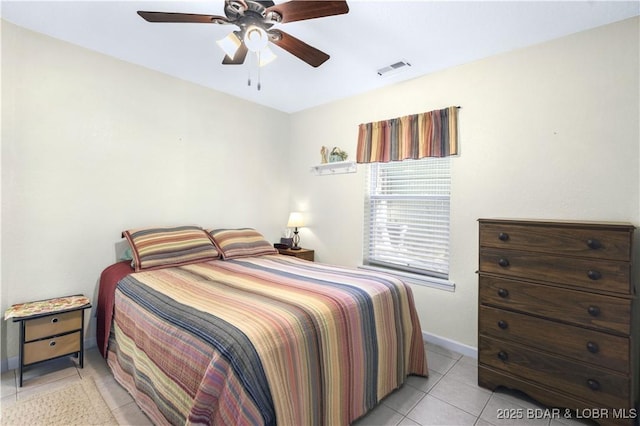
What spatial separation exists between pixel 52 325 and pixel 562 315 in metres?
3.42

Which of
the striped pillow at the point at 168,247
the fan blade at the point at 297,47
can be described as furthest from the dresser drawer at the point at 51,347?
the fan blade at the point at 297,47

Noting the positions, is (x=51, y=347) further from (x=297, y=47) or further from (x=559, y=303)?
(x=559, y=303)

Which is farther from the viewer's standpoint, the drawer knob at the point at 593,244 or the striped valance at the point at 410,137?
the striped valance at the point at 410,137

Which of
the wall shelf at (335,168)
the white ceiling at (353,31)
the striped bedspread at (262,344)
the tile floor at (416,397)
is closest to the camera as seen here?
the striped bedspread at (262,344)

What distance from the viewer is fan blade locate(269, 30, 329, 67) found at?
1.78 metres

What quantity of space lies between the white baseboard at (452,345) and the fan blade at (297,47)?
8.47 ft

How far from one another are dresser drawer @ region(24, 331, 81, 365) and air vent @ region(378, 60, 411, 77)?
3.35m

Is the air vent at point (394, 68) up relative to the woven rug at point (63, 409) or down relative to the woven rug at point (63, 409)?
up

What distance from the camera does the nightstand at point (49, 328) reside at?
2.00m

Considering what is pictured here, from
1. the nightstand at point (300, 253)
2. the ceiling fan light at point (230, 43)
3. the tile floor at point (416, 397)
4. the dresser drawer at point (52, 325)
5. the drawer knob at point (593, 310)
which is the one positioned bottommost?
the tile floor at point (416, 397)

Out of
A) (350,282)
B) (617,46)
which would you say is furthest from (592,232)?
(350,282)

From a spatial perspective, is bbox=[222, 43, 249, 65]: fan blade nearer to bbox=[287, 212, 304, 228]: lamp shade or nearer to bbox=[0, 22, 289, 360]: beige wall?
bbox=[0, 22, 289, 360]: beige wall

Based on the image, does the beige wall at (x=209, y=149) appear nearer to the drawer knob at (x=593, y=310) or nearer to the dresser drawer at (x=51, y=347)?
the dresser drawer at (x=51, y=347)

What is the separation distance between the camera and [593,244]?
168 centimetres
